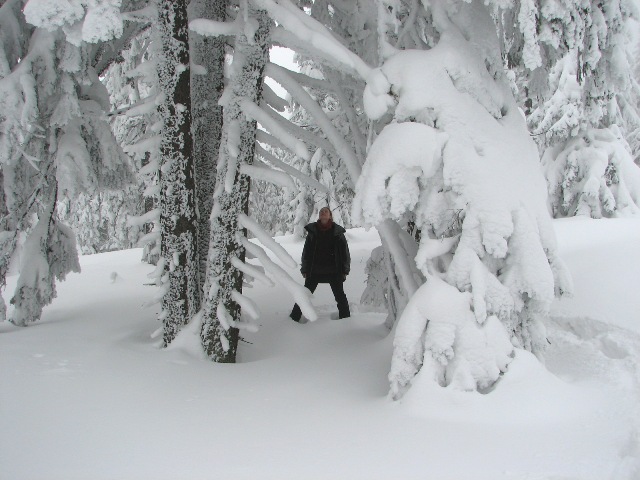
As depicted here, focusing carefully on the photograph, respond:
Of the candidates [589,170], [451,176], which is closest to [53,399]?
[451,176]

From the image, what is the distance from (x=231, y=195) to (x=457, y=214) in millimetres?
2287

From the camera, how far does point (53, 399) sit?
358cm

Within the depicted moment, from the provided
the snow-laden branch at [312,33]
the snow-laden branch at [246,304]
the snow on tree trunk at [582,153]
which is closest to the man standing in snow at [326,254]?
the snow-laden branch at [246,304]

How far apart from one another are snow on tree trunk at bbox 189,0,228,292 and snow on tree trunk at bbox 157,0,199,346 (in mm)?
503

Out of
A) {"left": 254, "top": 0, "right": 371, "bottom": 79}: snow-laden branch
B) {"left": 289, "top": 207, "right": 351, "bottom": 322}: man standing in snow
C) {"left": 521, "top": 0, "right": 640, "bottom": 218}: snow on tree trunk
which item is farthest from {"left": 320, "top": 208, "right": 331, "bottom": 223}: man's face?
{"left": 521, "top": 0, "right": 640, "bottom": 218}: snow on tree trunk

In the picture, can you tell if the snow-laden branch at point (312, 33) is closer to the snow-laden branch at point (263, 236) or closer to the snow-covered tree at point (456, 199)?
the snow-covered tree at point (456, 199)

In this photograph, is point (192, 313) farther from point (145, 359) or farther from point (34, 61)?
point (34, 61)

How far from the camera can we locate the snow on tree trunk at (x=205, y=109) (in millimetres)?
5840

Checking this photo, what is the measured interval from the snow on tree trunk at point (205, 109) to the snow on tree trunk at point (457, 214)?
2382 mm

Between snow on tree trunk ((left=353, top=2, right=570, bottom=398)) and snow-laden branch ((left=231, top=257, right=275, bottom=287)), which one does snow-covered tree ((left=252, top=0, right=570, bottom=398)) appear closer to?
snow on tree trunk ((left=353, top=2, right=570, bottom=398))

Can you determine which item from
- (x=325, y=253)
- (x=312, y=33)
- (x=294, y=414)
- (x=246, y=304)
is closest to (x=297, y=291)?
(x=246, y=304)

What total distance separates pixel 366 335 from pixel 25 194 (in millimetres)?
4665

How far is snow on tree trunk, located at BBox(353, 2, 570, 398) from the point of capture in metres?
3.80

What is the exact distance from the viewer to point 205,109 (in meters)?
5.90
